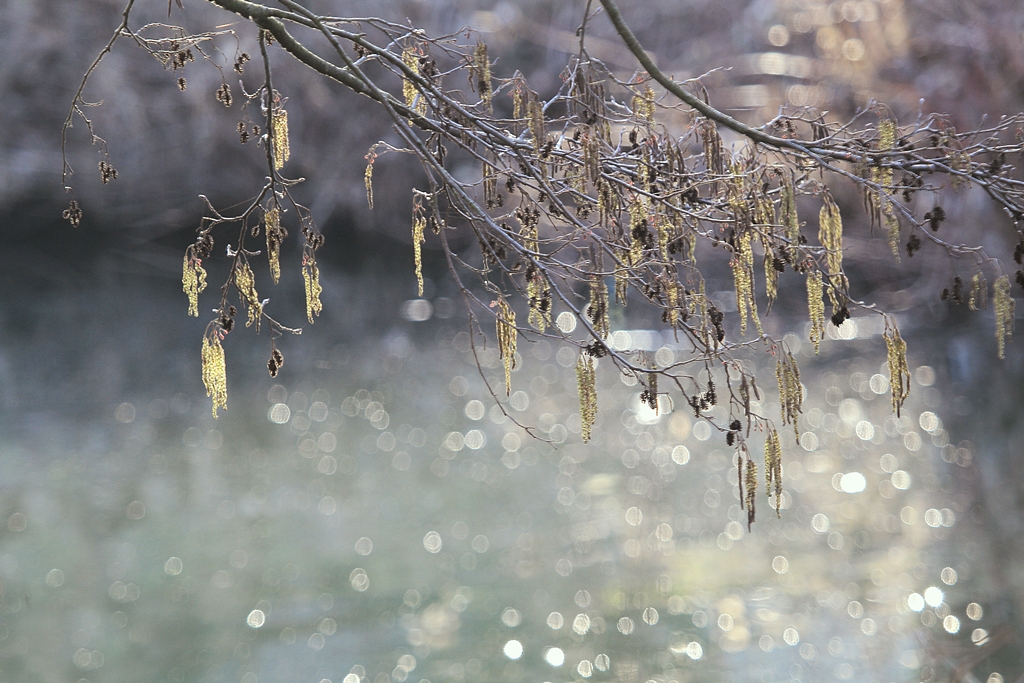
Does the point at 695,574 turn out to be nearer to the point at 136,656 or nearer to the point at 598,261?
the point at 136,656

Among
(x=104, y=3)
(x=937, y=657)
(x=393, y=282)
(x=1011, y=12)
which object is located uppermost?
(x=104, y=3)

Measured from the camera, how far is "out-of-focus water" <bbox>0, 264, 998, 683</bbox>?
16.4 ft

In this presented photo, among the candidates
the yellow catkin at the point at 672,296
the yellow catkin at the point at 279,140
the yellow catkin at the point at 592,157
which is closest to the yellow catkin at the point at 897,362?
the yellow catkin at the point at 672,296

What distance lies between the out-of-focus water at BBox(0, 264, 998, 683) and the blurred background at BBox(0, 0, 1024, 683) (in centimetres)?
3

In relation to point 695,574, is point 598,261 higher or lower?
higher

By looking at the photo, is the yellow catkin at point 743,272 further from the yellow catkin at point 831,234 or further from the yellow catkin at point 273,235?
the yellow catkin at point 273,235

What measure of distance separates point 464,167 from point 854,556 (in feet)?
22.7

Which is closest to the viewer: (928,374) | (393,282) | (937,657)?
(937,657)

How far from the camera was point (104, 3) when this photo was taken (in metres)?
11.3

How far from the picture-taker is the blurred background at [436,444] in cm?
514

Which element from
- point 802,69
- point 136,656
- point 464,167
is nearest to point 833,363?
point 802,69

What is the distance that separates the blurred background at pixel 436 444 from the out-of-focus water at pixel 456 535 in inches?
1.1

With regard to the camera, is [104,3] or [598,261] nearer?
[598,261]

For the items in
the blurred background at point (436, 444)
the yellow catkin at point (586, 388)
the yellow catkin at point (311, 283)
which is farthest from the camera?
the blurred background at point (436, 444)
